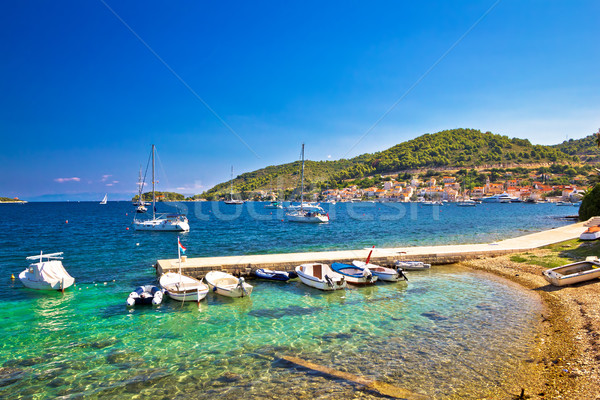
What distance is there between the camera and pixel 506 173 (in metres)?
176

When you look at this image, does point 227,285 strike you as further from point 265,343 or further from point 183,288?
point 265,343

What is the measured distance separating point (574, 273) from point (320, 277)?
10844mm

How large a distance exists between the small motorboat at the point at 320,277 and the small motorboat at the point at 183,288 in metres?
4.71

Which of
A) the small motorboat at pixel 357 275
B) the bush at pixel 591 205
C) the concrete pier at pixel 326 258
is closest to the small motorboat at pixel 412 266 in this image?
the concrete pier at pixel 326 258

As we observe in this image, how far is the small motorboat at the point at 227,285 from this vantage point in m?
13.5

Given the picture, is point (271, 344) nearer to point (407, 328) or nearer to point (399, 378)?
point (399, 378)

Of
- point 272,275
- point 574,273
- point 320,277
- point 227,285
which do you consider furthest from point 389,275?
point 227,285

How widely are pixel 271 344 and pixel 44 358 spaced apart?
5965 millimetres

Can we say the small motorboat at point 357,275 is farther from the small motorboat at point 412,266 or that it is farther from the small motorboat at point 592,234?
the small motorboat at point 592,234

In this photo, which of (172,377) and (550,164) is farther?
(550,164)

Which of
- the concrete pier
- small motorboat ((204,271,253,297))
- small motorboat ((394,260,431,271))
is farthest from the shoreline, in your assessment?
small motorboat ((204,271,253,297))

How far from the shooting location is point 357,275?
1557cm

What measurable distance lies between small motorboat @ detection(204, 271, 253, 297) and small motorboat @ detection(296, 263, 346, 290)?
300 cm

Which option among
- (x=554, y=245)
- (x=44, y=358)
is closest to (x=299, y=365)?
(x=44, y=358)
